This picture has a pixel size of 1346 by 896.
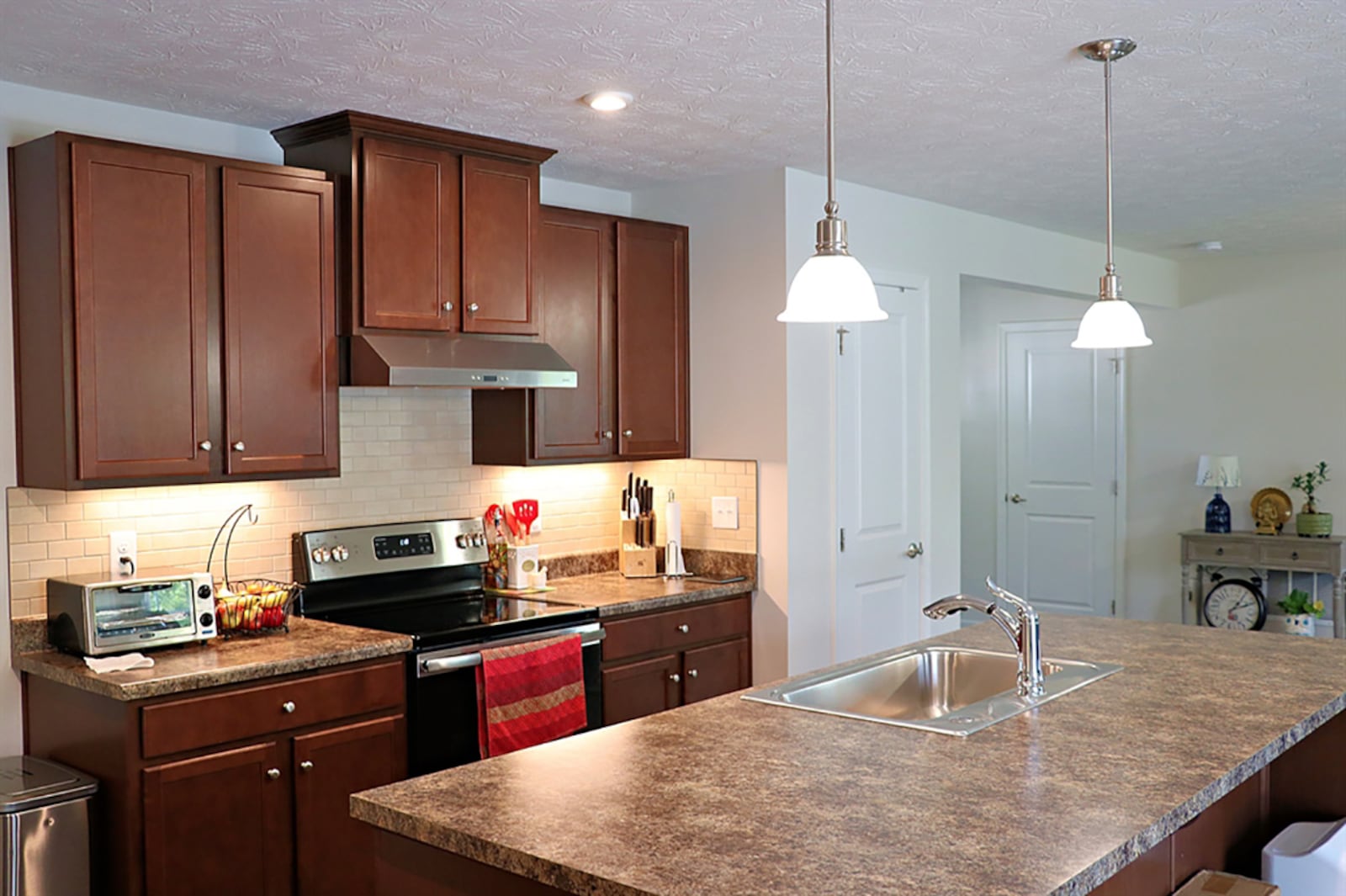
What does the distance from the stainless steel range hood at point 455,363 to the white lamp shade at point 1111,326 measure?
5.83ft

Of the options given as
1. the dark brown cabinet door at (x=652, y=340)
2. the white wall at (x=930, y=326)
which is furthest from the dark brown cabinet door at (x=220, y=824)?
the white wall at (x=930, y=326)

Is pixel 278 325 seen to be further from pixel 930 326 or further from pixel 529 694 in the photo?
pixel 930 326

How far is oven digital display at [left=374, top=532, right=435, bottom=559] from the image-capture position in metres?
4.22

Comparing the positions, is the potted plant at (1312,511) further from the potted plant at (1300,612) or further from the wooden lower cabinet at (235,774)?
the wooden lower cabinet at (235,774)

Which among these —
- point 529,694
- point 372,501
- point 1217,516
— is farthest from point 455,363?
point 1217,516

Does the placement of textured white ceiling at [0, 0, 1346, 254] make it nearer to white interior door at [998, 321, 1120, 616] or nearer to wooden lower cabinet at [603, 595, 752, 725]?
wooden lower cabinet at [603, 595, 752, 725]

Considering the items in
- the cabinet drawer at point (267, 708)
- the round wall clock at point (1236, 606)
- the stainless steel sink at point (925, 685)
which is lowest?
the round wall clock at point (1236, 606)

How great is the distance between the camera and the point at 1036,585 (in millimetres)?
8109

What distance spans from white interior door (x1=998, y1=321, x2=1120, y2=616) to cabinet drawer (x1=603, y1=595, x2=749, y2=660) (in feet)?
12.9

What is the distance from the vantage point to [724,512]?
4867mm

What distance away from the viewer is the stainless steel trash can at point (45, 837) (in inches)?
116

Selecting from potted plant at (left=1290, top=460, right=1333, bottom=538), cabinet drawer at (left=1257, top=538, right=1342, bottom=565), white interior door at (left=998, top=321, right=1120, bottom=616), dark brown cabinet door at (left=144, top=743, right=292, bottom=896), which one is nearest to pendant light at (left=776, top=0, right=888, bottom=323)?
dark brown cabinet door at (left=144, top=743, right=292, bottom=896)

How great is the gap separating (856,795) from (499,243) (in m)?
2.61

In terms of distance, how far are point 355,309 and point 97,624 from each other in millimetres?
1176
